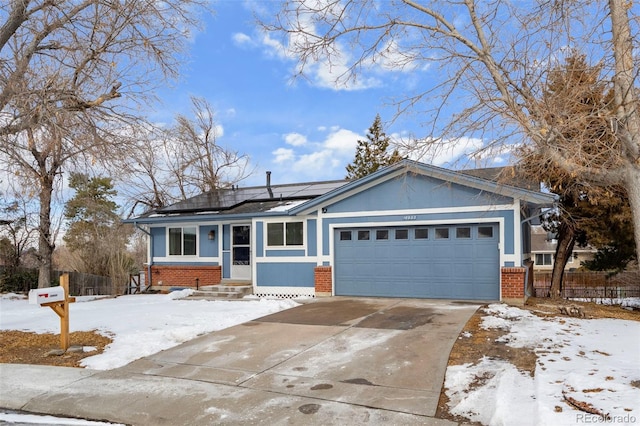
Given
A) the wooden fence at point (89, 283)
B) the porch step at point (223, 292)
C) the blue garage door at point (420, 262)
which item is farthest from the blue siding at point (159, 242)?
the blue garage door at point (420, 262)

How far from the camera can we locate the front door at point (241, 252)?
16.8 meters

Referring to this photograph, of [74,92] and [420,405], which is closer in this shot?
[420,405]

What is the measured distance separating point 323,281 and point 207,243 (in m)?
5.31

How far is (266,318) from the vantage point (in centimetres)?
1071

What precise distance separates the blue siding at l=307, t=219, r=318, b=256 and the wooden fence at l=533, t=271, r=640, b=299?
9.92m

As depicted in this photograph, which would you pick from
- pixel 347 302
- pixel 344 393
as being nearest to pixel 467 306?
pixel 347 302

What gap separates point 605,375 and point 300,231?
10441 millimetres

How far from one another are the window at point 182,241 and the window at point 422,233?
8.69 m

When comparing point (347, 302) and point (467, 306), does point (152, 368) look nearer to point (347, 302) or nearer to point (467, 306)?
point (347, 302)

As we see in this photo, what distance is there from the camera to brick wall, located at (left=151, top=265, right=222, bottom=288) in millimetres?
17141

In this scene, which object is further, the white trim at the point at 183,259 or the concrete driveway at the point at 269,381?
the white trim at the point at 183,259

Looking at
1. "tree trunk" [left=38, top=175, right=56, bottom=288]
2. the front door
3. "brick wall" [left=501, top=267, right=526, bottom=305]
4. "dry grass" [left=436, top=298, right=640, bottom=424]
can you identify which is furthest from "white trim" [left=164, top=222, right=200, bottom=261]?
"dry grass" [left=436, top=298, right=640, bottom=424]

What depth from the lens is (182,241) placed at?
17891 mm

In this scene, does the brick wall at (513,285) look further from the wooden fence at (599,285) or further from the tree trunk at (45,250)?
the tree trunk at (45,250)
